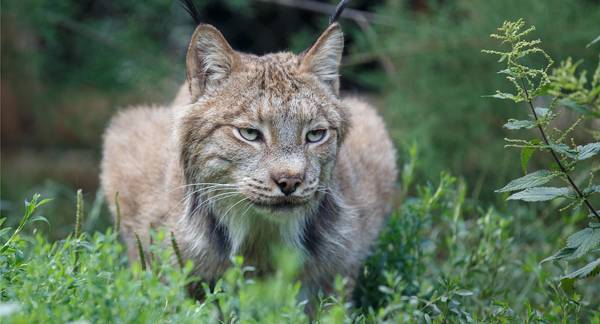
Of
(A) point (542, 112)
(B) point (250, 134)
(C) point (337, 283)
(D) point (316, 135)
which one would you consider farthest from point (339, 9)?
(C) point (337, 283)

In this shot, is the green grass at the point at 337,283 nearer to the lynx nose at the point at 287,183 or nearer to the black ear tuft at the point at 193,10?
the lynx nose at the point at 287,183

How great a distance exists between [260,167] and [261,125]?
0.70 feet

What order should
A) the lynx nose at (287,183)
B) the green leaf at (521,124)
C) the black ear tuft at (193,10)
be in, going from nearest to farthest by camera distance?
1. the green leaf at (521,124)
2. the lynx nose at (287,183)
3. the black ear tuft at (193,10)

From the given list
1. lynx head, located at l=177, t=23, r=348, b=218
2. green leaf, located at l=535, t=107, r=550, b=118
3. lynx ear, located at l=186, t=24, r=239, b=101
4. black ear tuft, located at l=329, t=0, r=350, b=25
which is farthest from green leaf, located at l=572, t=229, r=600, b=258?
lynx ear, located at l=186, t=24, r=239, b=101

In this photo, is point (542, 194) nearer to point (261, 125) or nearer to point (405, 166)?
point (261, 125)

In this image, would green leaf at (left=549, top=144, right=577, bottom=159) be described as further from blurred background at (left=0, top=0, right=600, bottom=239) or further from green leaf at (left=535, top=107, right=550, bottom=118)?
blurred background at (left=0, top=0, right=600, bottom=239)

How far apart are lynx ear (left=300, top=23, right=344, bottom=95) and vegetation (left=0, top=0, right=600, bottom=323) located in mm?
812

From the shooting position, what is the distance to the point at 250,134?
4.11 m

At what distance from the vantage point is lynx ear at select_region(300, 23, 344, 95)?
4357 mm

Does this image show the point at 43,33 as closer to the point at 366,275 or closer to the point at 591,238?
the point at 366,275

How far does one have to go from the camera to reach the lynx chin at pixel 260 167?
4.03 metres

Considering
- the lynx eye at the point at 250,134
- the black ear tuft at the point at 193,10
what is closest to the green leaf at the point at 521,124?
the lynx eye at the point at 250,134

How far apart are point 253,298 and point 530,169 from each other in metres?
4.54

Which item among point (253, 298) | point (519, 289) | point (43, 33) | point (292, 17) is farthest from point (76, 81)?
point (253, 298)
